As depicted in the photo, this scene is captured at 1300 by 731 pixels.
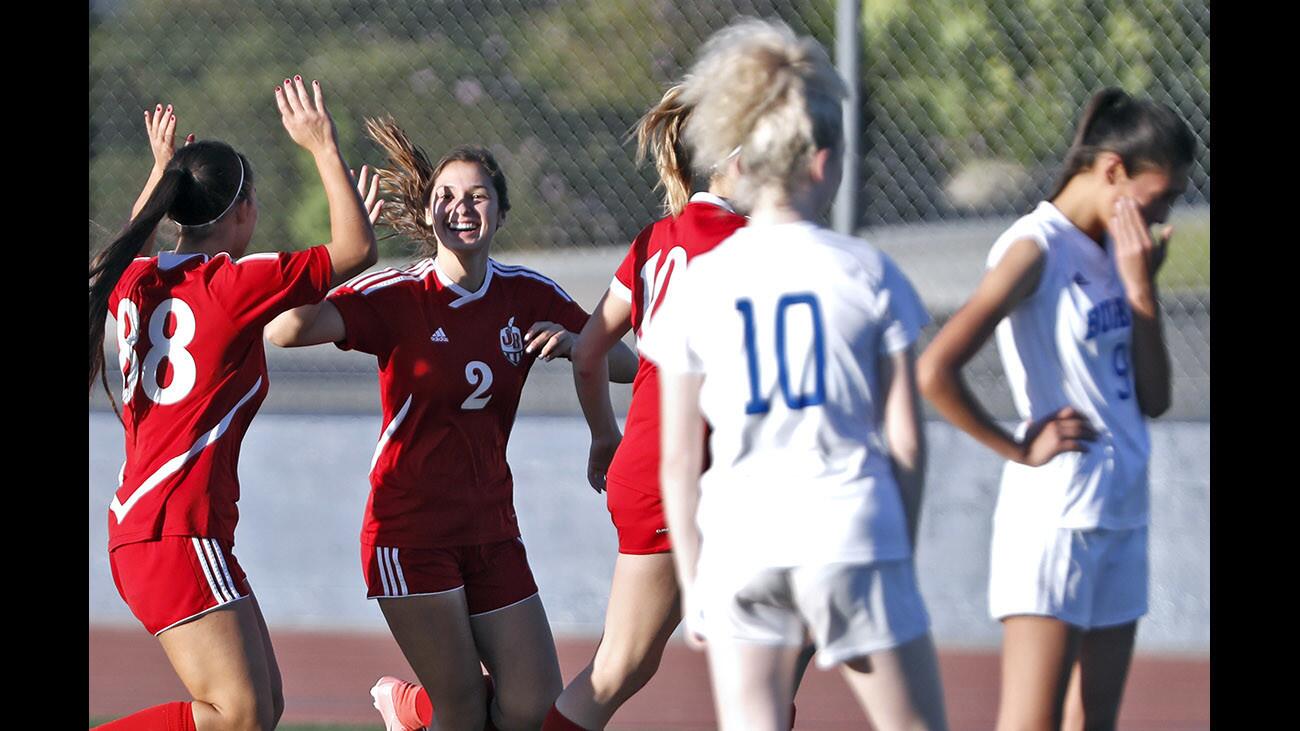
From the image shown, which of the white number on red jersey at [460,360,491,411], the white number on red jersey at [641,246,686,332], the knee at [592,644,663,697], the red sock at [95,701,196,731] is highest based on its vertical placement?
the white number on red jersey at [641,246,686,332]

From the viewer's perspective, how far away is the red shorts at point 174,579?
3.38 meters

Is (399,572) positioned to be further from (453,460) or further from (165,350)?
(165,350)

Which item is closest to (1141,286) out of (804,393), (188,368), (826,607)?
(804,393)

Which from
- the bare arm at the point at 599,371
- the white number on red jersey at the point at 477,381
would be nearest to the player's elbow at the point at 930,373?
the bare arm at the point at 599,371

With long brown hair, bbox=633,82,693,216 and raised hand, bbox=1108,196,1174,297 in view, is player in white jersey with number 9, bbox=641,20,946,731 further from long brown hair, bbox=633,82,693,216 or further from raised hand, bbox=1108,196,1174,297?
long brown hair, bbox=633,82,693,216

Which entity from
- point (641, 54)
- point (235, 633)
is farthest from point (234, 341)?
point (641, 54)

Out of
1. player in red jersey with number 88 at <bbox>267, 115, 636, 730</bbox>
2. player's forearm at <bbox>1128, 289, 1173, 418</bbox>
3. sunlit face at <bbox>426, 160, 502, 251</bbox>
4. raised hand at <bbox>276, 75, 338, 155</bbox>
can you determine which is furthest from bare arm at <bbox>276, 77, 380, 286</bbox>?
player's forearm at <bbox>1128, 289, 1173, 418</bbox>

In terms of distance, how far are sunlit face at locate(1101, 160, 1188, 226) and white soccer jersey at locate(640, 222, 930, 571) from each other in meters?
0.77

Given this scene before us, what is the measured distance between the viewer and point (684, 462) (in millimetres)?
2504

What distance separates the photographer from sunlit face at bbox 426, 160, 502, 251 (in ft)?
12.9

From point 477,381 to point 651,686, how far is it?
2176mm

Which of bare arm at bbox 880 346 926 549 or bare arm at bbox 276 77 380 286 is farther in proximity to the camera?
bare arm at bbox 276 77 380 286

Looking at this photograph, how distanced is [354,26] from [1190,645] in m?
4.73
